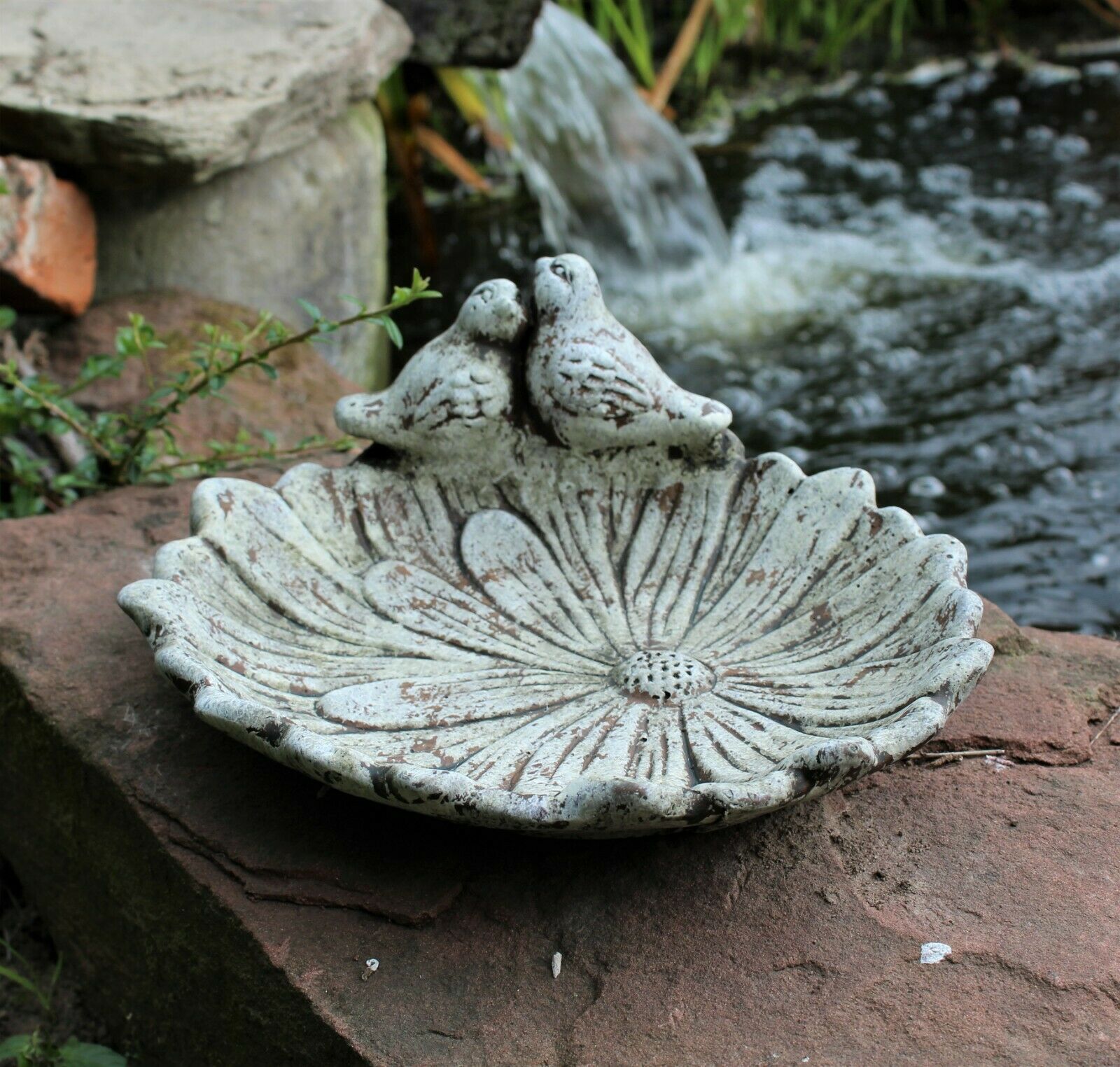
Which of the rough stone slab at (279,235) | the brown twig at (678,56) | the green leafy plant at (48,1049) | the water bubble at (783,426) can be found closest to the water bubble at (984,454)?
the water bubble at (783,426)

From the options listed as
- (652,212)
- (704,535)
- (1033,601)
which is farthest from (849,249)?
(704,535)

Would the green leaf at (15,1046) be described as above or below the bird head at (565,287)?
below

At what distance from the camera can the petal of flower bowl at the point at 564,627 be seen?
1.36 m

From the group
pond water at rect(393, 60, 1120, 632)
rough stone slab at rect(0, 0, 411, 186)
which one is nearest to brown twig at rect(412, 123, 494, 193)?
pond water at rect(393, 60, 1120, 632)

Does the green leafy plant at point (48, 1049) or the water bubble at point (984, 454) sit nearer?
the green leafy plant at point (48, 1049)

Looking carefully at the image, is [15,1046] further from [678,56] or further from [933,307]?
[678,56]

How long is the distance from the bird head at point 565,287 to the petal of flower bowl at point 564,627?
0.13 feet

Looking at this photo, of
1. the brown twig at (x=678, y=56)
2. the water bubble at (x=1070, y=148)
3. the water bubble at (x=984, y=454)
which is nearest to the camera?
the water bubble at (x=984, y=454)

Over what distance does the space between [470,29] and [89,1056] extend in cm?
320

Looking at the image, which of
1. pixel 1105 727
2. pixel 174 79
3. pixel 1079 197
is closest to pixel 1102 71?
pixel 1079 197

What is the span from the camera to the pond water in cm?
324

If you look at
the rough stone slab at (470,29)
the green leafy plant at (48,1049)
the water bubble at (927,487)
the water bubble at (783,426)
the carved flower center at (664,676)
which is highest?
the rough stone slab at (470,29)

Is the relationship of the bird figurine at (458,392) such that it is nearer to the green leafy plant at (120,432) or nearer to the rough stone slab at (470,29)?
the green leafy plant at (120,432)

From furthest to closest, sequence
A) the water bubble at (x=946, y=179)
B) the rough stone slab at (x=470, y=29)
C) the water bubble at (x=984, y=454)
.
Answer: the water bubble at (x=946, y=179) < the rough stone slab at (x=470, y=29) < the water bubble at (x=984, y=454)
